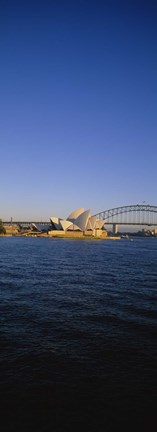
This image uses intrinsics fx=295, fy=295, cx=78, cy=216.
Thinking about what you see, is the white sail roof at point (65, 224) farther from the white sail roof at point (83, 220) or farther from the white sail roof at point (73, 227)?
the white sail roof at point (83, 220)

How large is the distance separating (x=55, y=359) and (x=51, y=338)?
2.00 m

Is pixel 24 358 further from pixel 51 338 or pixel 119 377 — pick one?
pixel 119 377

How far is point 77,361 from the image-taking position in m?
10.7

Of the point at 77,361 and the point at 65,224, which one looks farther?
the point at 65,224

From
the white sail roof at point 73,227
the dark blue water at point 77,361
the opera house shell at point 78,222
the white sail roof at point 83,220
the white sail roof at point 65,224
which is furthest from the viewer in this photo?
the white sail roof at point 73,227

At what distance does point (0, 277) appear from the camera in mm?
26625

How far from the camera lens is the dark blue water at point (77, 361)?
7.75 meters

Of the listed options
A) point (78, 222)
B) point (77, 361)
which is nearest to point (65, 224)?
point (78, 222)

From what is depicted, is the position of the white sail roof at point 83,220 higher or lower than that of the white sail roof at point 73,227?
higher

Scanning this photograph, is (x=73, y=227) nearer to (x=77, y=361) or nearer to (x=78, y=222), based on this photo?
(x=78, y=222)

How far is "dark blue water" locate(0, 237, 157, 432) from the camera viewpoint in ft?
25.4

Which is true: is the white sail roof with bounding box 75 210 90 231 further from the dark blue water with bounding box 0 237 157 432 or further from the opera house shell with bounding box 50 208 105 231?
the dark blue water with bounding box 0 237 157 432

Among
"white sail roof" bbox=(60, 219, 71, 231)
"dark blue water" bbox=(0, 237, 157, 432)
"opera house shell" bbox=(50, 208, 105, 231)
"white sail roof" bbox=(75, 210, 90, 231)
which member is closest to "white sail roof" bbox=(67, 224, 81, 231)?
"opera house shell" bbox=(50, 208, 105, 231)

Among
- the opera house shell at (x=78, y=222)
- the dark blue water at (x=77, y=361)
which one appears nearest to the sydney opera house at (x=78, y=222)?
the opera house shell at (x=78, y=222)
